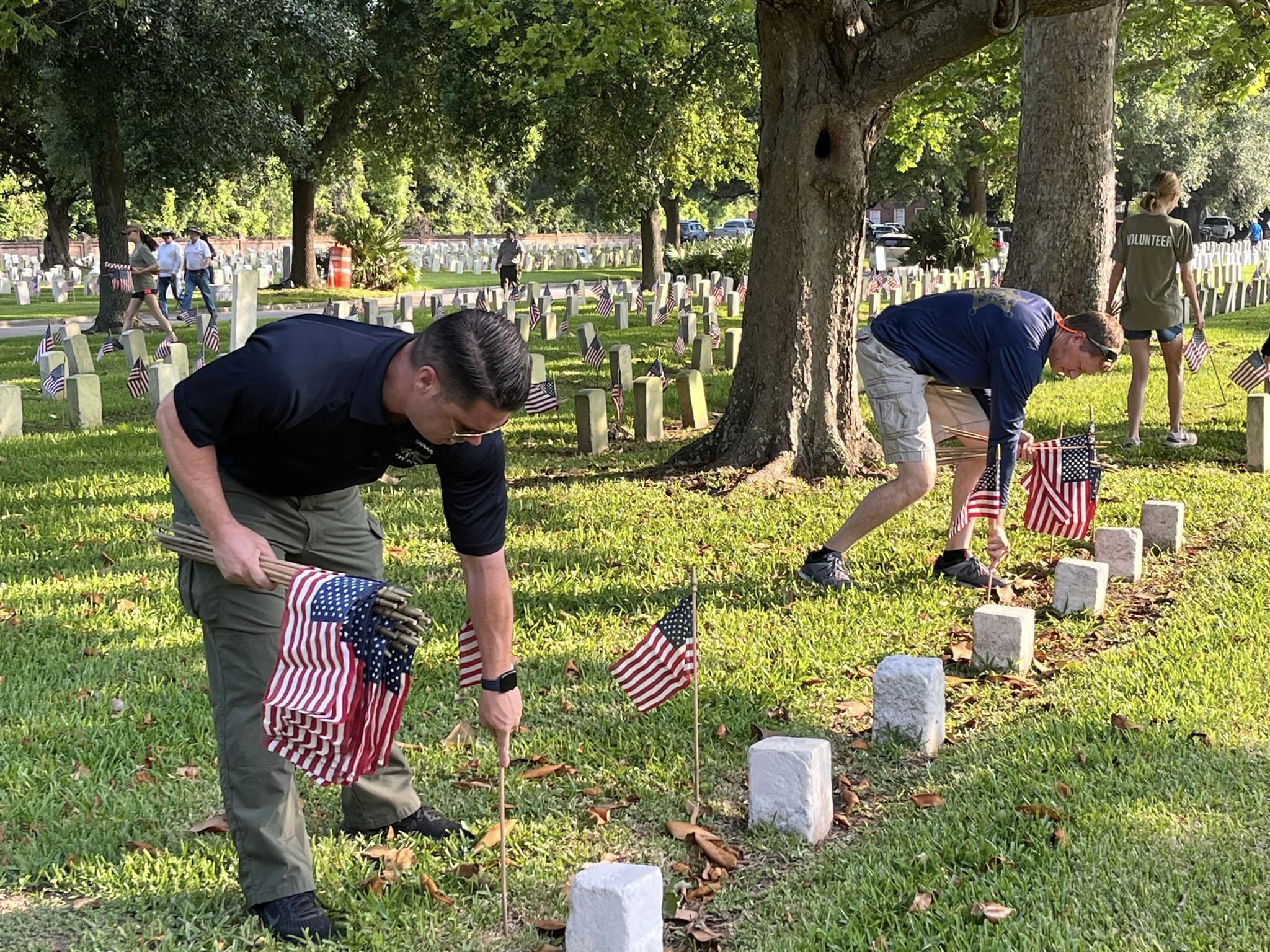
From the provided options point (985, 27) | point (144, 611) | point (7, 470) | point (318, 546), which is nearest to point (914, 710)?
point (318, 546)

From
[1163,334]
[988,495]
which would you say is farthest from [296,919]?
[1163,334]

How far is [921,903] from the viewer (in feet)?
11.6

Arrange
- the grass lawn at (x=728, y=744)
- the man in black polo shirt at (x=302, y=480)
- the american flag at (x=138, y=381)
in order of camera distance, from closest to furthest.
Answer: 1. the man in black polo shirt at (x=302, y=480)
2. the grass lawn at (x=728, y=744)
3. the american flag at (x=138, y=381)

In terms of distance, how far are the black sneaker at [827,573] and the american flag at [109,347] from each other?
1297cm

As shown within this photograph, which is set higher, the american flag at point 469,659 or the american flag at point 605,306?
the american flag at point 605,306

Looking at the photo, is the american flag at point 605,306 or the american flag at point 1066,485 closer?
the american flag at point 1066,485

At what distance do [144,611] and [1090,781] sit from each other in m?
4.53

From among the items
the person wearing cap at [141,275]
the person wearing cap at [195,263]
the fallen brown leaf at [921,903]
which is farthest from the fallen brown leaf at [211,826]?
the person wearing cap at [195,263]

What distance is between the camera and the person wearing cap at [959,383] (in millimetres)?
5625

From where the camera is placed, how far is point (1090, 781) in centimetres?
425

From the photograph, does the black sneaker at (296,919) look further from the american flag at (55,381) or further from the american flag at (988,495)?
the american flag at (55,381)

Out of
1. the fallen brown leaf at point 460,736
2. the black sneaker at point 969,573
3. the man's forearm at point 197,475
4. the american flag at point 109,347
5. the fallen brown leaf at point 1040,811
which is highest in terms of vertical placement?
the man's forearm at point 197,475

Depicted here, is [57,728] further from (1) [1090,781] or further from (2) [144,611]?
(1) [1090,781]

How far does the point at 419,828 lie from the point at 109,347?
1547 centimetres
